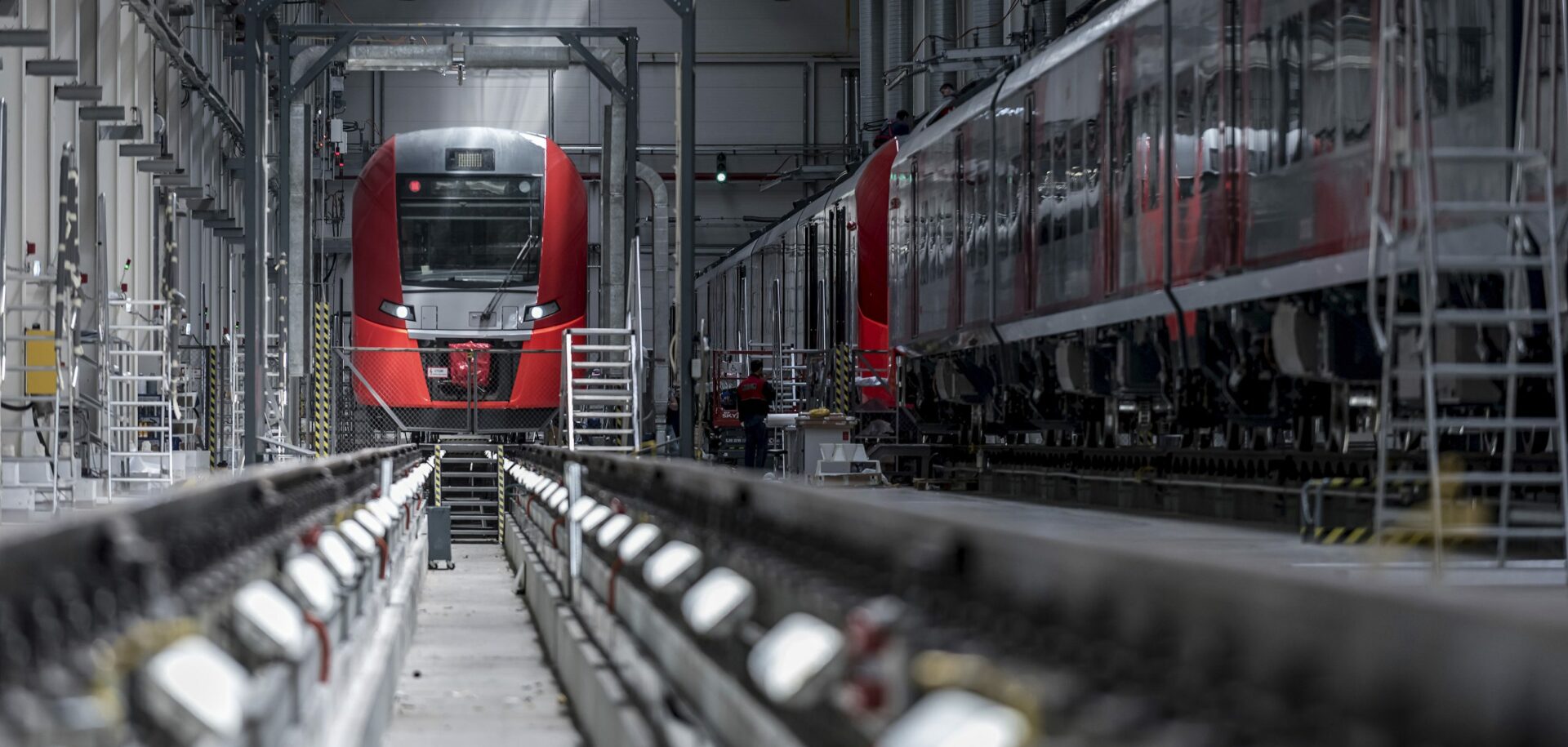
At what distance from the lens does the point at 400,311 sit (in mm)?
24578

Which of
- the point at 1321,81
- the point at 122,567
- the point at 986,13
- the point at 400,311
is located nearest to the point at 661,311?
the point at 400,311

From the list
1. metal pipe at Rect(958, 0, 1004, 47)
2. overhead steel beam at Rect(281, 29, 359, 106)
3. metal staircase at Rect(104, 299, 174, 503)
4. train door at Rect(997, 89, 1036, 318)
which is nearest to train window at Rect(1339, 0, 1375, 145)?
train door at Rect(997, 89, 1036, 318)

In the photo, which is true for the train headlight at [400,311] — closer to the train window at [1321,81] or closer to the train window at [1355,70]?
the train window at [1321,81]

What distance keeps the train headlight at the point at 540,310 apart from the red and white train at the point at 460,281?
14 millimetres

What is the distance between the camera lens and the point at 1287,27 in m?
11.1

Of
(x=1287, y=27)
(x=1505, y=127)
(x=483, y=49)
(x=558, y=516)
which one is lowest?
(x=558, y=516)

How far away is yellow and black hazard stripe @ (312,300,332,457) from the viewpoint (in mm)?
22844

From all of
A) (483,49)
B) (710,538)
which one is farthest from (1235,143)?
(483,49)

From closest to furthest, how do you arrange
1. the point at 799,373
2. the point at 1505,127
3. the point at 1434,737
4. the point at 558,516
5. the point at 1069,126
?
the point at 1434,737
the point at 1505,127
the point at 558,516
the point at 1069,126
the point at 799,373

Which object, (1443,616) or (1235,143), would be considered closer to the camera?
(1443,616)

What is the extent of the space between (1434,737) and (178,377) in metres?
22.1

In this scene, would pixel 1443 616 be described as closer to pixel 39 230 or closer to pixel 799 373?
pixel 39 230

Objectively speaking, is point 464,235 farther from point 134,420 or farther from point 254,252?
point 134,420

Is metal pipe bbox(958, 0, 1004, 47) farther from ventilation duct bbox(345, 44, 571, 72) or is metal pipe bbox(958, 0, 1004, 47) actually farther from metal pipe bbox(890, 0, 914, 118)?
ventilation duct bbox(345, 44, 571, 72)
